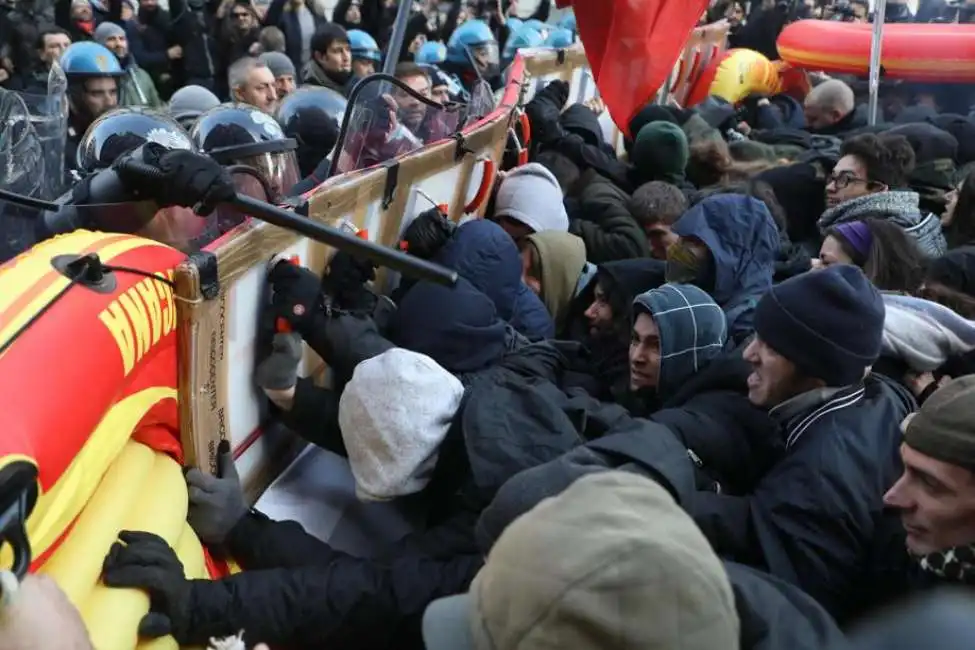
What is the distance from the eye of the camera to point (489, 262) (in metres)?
2.98

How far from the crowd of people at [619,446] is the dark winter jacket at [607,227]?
43cm

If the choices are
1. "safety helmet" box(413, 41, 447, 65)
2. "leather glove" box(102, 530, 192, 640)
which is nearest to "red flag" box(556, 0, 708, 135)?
"leather glove" box(102, 530, 192, 640)

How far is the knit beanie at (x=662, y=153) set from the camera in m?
4.87

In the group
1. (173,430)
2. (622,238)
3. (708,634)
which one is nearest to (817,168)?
(622,238)

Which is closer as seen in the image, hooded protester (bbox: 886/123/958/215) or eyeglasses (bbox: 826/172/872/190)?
eyeglasses (bbox: 826/172/872/190)

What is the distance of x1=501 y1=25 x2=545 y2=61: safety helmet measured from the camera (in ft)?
29.2

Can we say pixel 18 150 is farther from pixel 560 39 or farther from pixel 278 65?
pixel 560 39

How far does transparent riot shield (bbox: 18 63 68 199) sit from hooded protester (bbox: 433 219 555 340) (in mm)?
1215

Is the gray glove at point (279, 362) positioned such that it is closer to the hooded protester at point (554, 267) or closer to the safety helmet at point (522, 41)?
the hooded protester at point (554, 267)

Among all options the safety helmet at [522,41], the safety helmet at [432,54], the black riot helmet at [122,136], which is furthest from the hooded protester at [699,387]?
the safety helmet at [522,41]

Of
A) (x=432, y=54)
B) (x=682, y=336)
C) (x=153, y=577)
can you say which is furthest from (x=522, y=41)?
(x=153, y=577)

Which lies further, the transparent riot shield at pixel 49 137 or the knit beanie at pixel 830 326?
the transparent riot shield at pixel 49 137

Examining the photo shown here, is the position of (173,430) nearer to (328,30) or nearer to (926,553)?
(926,553)

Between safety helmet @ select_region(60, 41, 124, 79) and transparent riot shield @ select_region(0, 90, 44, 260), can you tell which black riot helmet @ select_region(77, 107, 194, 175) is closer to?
transparent riot shield @ select_region(0, 90, 44, 260)
